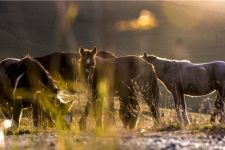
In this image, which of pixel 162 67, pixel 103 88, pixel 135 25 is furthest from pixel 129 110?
pixel 135 25

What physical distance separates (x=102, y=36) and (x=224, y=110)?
6382cm

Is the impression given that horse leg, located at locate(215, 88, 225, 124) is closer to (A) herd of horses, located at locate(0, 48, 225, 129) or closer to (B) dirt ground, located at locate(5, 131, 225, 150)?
(A) herd of horses, located at locate(0, 48, 225, 129)

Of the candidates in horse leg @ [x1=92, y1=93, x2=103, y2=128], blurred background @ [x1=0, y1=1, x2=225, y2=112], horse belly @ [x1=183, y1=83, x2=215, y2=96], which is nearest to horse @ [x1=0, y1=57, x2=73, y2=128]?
horse leg @ [x1=92, y1=93, x2=103, y2=128]

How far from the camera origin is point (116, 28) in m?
83.3

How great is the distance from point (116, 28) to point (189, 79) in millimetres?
65097

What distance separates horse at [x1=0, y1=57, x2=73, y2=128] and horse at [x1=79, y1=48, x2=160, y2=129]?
957 millimetres

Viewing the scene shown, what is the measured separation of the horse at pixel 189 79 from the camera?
1753cm

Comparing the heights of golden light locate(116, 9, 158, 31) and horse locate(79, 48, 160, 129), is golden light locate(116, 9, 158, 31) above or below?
above

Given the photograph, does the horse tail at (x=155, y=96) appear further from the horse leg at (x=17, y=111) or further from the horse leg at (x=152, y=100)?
the horse leg at (x=17, y=111)

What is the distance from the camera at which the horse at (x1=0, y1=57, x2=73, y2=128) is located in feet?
41.7

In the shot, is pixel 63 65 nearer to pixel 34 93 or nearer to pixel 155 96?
pixel 155 96

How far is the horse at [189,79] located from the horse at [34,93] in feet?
16.4

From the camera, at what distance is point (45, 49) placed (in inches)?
2579

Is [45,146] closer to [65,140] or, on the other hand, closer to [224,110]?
[65,140]
